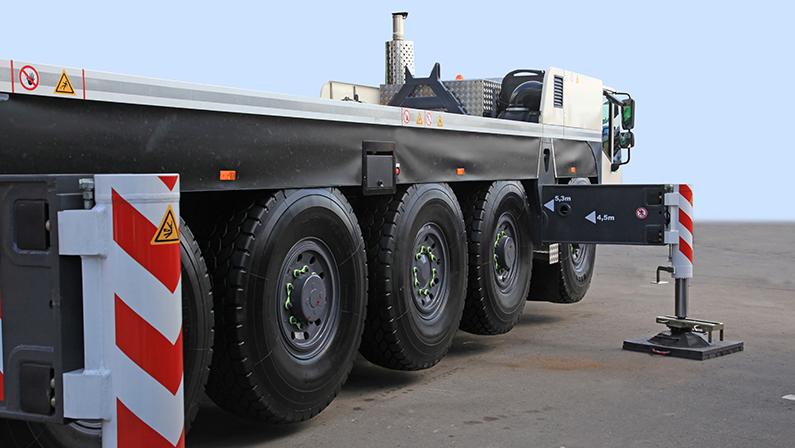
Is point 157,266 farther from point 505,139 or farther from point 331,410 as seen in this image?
point 505,139

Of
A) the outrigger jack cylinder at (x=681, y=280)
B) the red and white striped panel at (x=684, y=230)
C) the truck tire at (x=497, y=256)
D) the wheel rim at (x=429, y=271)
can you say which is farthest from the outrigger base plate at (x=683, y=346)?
the wheel rim at (x=429, y=271)

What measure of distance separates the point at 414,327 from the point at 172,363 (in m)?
3.26

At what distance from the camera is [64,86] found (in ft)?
11.0

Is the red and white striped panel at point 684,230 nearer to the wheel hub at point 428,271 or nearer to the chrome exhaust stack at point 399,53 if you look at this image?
Result: the wheel hub at point 428,271

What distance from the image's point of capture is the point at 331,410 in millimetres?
5086

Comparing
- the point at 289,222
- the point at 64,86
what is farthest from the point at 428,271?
the point at 64,86

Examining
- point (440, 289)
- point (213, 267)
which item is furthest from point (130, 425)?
point (440, 289)

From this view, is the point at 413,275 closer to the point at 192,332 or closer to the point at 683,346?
the point at 192,332

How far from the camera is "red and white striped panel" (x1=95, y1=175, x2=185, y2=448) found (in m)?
2.38

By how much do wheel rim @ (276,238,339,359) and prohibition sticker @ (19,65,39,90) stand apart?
5.32 ft

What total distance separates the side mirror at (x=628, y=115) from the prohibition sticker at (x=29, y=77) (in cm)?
743

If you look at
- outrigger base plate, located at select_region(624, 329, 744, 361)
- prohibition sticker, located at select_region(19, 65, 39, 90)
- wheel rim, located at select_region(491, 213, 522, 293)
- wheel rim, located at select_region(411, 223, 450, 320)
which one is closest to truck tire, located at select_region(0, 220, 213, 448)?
prohibition sticker, located at select_region(19, 65, 39, 90)

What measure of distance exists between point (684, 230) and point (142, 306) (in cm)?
525

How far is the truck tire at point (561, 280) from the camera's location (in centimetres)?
824
